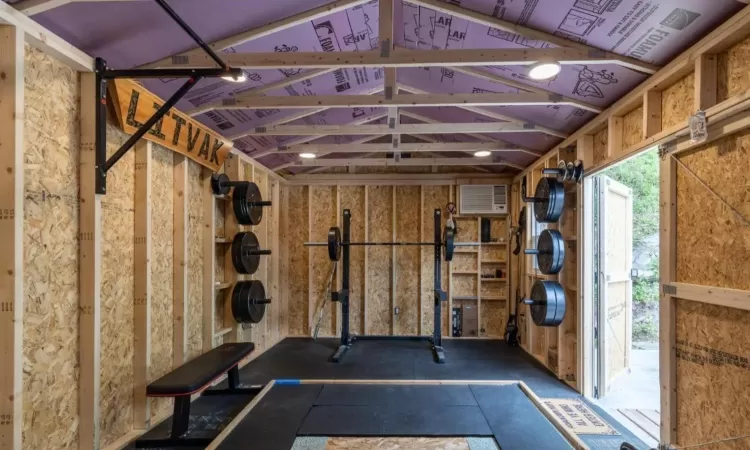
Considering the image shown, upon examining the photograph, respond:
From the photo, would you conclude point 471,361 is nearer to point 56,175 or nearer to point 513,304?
point 513,304

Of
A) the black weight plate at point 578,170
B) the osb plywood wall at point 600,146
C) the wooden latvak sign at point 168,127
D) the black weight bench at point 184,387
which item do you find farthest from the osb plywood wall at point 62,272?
the osb plywood wall at point 600,146

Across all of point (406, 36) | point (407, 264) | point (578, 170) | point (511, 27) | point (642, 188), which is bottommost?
point (407, 264)

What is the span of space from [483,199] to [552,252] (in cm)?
260

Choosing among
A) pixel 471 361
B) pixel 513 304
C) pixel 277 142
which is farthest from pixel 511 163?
pixel 277 142

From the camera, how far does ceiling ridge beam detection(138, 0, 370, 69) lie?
260 cm

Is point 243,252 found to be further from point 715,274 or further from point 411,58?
point 715,274

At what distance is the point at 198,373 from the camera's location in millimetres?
3102

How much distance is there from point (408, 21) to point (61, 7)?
91.1 inches

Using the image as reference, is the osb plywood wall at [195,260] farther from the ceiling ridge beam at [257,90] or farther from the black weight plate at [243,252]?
the ceiling ridge beam at [257,90]

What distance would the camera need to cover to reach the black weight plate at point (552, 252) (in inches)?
155

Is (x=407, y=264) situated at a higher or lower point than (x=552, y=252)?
lower

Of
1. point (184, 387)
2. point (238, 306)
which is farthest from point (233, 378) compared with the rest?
point (184, 387)

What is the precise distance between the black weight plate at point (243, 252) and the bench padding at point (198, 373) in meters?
0.84

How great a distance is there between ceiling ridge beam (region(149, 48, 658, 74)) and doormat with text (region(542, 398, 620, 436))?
2497mm
